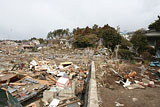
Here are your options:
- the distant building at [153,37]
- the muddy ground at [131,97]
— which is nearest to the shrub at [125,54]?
the distant building at [153,37]

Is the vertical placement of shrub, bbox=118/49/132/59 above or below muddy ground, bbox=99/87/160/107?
above

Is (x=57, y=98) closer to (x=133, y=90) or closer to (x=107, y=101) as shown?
(x=107, y=101)

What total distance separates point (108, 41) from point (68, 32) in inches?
1818

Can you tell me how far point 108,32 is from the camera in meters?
16.0

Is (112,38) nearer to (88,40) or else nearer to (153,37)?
(153,37)

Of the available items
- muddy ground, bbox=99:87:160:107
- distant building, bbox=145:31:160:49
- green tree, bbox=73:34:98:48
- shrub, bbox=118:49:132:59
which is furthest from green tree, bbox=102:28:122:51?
muddy ground, bbox=99:87:160:107

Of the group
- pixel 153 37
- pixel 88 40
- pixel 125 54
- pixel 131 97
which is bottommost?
pixel 131 97

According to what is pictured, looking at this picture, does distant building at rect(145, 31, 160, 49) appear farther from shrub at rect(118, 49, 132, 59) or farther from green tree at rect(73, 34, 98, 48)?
green tree at rect(73, 34, 98, 48)

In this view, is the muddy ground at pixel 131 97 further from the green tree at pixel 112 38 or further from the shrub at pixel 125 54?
the green tree at pixel 112 38

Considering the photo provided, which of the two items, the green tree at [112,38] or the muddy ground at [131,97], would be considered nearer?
the muddy ground at [131,97]

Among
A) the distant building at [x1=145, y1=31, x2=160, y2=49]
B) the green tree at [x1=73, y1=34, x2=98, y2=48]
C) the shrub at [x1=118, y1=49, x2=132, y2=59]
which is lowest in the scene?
the shrub at [x1=118, y1=49, x2=132, y2=59]

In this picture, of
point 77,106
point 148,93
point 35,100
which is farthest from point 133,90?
point 35,100

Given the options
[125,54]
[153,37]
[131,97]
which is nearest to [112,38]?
[125,54]

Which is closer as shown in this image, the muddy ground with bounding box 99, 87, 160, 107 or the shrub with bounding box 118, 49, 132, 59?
the muddy ground with bounding box 99, 87, 160, 107
